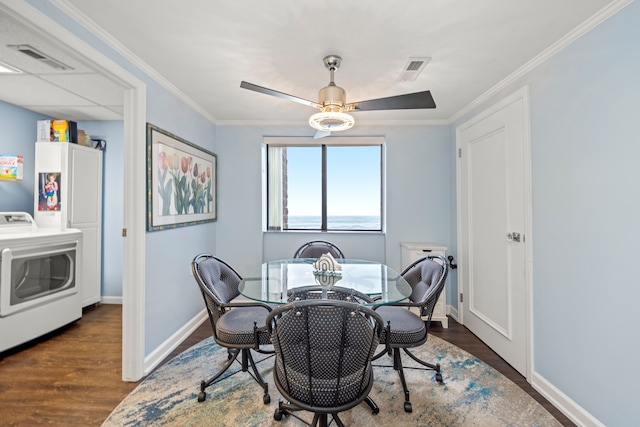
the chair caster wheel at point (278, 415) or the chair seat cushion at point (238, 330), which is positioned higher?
the chair seat cushion at point (238, 330)

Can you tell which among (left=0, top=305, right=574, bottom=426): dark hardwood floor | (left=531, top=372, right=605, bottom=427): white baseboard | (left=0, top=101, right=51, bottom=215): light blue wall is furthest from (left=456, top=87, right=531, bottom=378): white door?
(left=0, top=101, right=51, bottom=215): light blue wall

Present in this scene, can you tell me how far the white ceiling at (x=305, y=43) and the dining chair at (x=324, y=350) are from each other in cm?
161

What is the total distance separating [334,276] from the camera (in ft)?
7.00

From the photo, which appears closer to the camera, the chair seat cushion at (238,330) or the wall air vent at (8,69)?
the chair seat cushion at (238,330)

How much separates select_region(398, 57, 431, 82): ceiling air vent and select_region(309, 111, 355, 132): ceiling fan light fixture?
69cm

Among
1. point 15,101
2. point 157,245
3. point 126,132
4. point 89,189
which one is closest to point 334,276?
point 157,245

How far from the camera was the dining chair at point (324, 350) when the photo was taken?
110 cm

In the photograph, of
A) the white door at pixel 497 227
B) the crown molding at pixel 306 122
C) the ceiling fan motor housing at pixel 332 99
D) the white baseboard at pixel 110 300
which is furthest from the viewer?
the white baseboard at pixel 110 300

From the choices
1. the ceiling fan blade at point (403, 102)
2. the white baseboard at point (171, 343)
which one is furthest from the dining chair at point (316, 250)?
the ceiling fan blade at point (403, 102)

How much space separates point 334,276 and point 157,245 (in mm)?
1563

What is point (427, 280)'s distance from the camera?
83.0 inches

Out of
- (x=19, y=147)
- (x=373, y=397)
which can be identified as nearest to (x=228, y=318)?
(x=373, y=397)

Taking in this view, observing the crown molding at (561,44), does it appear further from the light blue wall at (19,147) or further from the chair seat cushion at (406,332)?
the light blue wall at (19,147)

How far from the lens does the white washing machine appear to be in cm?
233
